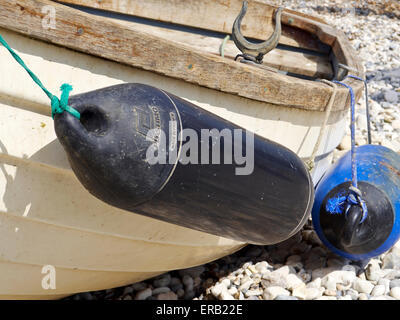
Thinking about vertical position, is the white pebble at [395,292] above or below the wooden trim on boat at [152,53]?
below

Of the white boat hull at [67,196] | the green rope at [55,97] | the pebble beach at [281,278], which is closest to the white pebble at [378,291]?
the pebble beach at [281,278]

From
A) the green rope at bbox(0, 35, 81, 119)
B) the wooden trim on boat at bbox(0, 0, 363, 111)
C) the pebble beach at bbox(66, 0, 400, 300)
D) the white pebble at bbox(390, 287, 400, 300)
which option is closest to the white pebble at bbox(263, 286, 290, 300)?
the pebble beach at bbox(66, 0, 400, 300)

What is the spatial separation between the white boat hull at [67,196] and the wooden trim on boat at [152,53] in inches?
A: 1.6

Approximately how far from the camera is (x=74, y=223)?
68.6 inches

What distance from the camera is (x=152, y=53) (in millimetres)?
1609

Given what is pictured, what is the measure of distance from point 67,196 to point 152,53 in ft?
1.89

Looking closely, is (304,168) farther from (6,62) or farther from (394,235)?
(6,62)

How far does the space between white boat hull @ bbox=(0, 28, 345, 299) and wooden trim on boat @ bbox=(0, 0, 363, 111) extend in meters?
0.04

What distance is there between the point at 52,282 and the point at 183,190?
2.66 ft

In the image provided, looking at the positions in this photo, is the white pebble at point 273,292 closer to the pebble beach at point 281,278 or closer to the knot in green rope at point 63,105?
the pebble beach at point 281,278

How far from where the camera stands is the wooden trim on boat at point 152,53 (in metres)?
1.47

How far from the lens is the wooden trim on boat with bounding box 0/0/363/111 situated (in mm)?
1468

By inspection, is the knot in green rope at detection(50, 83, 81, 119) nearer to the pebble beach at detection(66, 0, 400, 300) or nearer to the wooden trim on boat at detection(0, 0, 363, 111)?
the wooden trim on boat at detection(0, 0, 363, 111)

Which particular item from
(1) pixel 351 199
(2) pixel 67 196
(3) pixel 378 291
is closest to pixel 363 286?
(3) pixel 378 291
